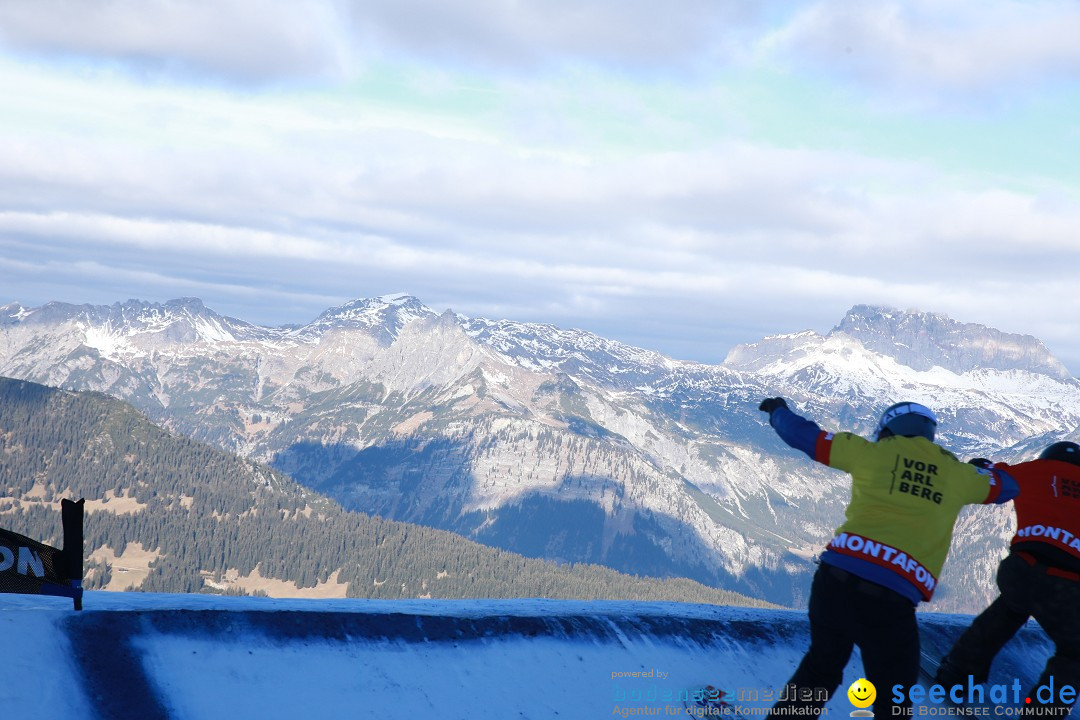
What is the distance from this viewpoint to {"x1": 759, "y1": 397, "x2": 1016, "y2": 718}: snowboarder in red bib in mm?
8531

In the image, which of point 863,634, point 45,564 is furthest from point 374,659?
point 863,634

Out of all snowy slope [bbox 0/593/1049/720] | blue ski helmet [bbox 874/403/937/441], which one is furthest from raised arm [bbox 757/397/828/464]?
snowy slope [bbox 0/593/1049/720]

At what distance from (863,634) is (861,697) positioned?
3.29 meters

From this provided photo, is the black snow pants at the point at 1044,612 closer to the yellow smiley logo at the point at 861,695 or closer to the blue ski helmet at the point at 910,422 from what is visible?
the yellow smiley logo at the point at 861,695

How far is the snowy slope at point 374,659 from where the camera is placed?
30.7ft

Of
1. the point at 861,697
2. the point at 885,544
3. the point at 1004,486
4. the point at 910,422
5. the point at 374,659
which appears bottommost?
the point at 861,697

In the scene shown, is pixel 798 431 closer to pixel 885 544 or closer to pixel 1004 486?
pixel 885 544

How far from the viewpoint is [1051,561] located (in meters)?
10.4

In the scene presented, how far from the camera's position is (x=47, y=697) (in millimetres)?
8836

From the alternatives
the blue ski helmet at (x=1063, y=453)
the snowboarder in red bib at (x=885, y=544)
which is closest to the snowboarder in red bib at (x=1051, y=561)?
the blue ski helmet at (x=1063, y=453)

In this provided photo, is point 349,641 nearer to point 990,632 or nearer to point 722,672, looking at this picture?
point 722,672

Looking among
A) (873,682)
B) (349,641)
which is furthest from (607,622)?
(873,682)

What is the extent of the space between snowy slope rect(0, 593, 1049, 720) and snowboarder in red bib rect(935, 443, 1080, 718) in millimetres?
2709

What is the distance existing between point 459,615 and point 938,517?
6994 millimetres
